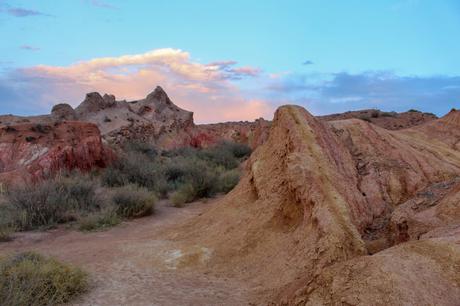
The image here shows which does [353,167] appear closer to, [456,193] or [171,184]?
[456,193]

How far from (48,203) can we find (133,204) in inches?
65.2

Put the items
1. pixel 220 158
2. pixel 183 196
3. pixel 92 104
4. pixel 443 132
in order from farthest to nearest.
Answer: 1. pixel 92 104
2. pixel 220 158
3. pixel 183 196
4. pixel 443 132

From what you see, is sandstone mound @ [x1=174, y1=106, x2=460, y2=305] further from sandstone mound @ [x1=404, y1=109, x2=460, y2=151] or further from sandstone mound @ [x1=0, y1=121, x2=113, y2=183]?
sandstone mound @ [x1=0, y1=121, x2=113, y2=183]

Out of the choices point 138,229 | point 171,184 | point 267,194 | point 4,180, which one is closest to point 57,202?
point 138,229

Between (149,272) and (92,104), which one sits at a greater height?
(92,104)

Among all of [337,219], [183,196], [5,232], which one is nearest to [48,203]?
[5,232]

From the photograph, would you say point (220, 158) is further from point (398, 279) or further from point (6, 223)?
point (398, 279)

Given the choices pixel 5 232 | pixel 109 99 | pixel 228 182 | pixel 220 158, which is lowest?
pixel 5 232

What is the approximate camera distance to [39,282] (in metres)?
4.42

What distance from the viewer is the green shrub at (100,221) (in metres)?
8.73

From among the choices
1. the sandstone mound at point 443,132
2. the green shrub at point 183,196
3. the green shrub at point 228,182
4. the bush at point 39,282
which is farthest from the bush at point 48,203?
the sandstone mound at point 443,132

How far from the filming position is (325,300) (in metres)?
2.78

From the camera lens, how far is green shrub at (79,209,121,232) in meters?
8.73

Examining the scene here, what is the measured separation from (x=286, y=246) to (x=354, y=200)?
999mm
